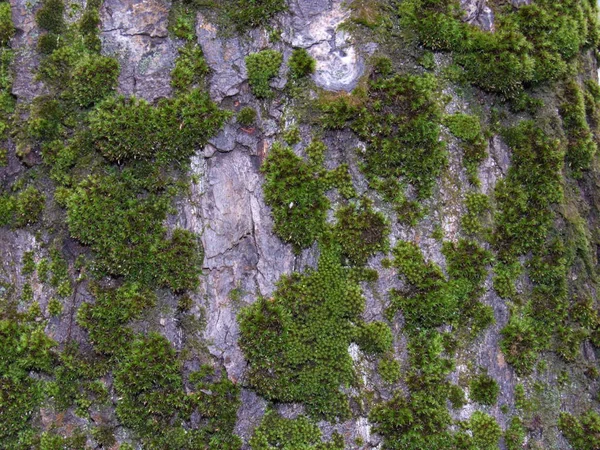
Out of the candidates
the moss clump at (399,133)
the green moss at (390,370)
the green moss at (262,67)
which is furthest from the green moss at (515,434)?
the green moss at (262,67)

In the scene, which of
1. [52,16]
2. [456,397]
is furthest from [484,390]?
[52,16]

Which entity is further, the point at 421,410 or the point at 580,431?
the point at 580,431

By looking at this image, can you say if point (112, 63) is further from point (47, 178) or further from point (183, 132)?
point (47, 178)

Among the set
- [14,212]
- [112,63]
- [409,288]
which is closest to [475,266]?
[409,288]

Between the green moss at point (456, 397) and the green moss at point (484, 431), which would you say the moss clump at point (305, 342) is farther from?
the green moss at point (484, 431)

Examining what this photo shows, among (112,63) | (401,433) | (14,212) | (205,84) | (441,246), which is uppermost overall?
(112,63)

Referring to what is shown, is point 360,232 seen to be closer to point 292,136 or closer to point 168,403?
point 292,136
